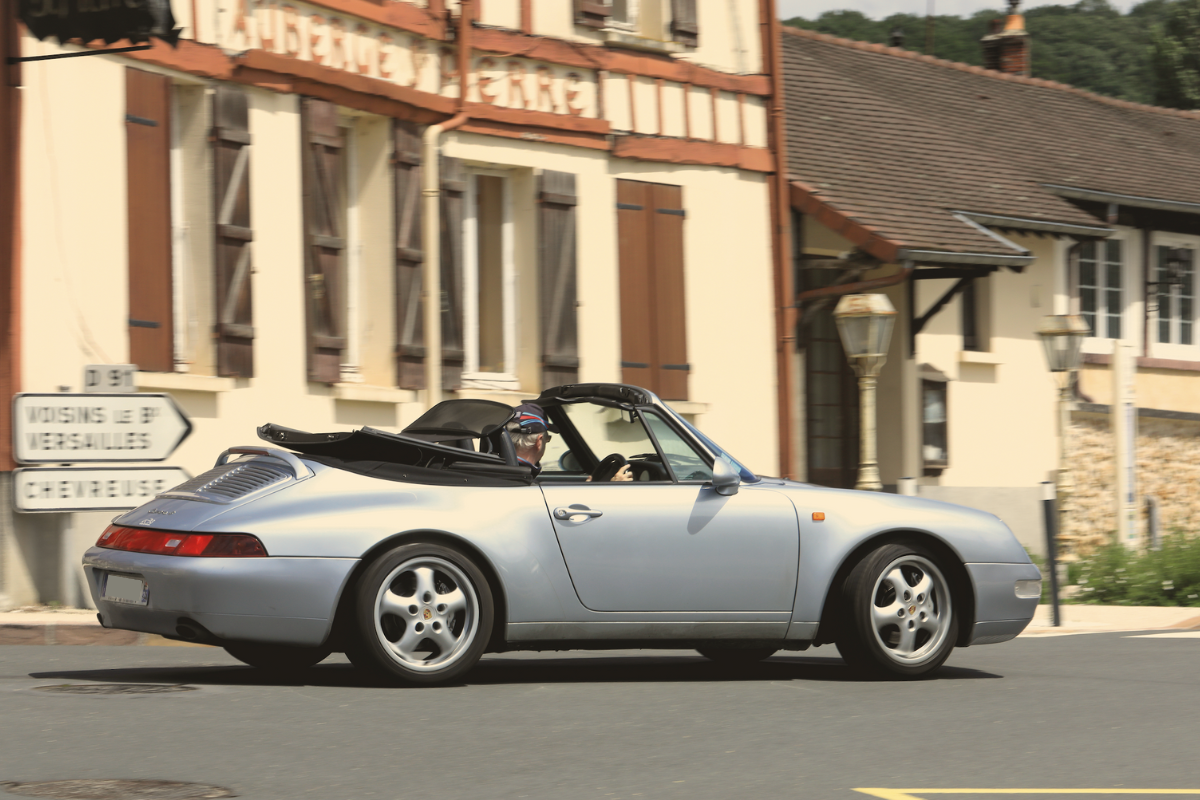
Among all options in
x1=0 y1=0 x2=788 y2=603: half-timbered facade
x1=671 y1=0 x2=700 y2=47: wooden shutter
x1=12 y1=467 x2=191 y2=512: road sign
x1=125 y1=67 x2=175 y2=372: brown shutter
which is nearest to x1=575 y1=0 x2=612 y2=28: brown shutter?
x1=0 y1=0 x2=788 y2=603: half-timbered facade

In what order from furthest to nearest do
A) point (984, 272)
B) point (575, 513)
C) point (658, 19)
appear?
point (984, 272), point (658, 19), point (575, 513)

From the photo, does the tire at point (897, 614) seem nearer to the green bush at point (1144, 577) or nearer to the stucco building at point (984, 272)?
the green bush at point (1144, 577)

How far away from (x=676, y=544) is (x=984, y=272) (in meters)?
12.4

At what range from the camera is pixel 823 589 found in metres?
8.53

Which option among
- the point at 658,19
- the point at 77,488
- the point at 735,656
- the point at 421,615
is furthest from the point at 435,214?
the point at 421,615

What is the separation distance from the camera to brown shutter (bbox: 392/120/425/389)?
1530 centimetres

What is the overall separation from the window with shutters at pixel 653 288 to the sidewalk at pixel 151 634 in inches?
172

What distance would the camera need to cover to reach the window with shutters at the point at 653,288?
17.5 metres

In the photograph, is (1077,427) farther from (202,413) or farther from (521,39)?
(202,413)

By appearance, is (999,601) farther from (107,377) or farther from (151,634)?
(107,377)

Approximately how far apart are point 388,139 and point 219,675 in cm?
766

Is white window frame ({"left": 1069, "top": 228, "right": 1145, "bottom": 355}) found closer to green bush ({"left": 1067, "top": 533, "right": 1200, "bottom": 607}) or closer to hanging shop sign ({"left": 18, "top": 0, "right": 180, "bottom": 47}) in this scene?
green bush ({"left": 1067, "top": 533, "right": 1200, "bottom": 607})

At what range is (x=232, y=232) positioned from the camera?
45.1 feet

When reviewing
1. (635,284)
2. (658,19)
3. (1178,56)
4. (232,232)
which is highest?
(1178,56)
